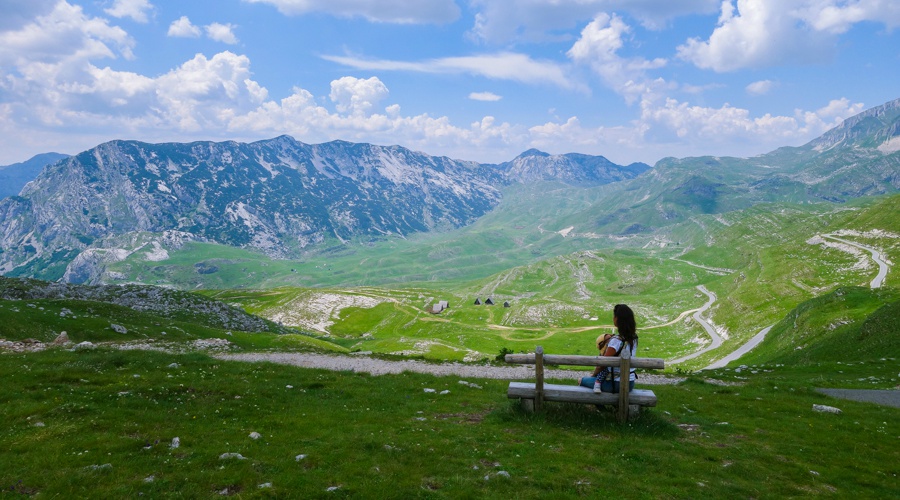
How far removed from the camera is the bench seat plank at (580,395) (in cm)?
1805

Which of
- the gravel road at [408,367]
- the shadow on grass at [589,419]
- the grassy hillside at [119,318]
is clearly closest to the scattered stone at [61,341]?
the grassy hillside at [119,318]

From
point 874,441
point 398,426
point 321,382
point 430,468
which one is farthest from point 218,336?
point 874,441

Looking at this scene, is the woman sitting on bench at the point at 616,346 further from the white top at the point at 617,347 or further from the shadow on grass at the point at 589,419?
the shadow on grass at the point at 589,419

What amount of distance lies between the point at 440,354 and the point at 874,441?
94129 mm

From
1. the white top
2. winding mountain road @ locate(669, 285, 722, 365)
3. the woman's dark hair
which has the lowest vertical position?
winding mountain road @ locate(669, 285, 722, 365)

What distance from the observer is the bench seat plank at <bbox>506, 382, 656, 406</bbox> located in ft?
59.2

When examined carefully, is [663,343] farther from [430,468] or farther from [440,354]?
[430,468]

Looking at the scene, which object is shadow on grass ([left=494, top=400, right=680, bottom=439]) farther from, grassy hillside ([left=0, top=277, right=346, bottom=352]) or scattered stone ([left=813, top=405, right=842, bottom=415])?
grassy hillside ([left=0, top=277, right=346, bottom=352])

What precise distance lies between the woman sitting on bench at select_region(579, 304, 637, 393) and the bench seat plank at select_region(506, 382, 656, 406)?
1.03 ft

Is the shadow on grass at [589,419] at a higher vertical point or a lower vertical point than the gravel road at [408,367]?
higher

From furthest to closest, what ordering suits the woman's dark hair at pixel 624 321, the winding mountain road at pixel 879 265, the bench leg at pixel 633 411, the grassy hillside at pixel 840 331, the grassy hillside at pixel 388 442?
the winding mountain road at pixel 879 265, the grassy hillside at pixel 840 331, the bench leg at pixel 633 411, the woman's dark hair at pixel 624 321, the grassy hillside at pixel 388 442

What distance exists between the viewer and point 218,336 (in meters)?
60.0

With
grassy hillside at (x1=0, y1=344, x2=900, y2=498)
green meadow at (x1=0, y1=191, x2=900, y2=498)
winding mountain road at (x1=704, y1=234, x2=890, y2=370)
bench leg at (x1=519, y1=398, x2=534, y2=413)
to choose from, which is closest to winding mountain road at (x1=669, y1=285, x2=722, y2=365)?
winding mountain road at (x1=704, y1=234, x2=890, y2=370)

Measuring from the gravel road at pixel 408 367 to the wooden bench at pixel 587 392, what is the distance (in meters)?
13.8
